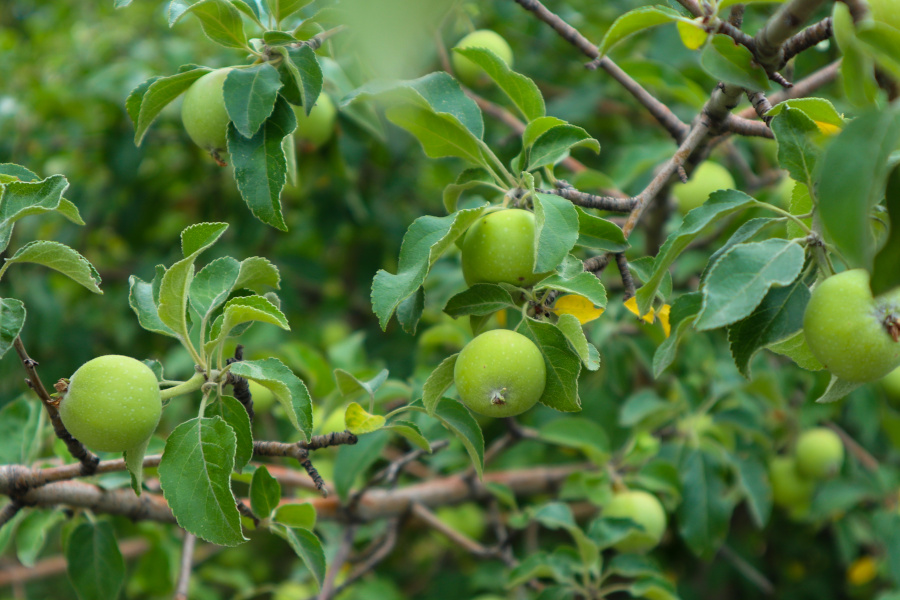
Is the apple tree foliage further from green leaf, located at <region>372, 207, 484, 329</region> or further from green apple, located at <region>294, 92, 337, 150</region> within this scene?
green apple, located at <region>294, 92, 337, 150</region>

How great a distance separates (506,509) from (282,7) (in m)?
1.69

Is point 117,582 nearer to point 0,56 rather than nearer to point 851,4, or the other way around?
point 851,4

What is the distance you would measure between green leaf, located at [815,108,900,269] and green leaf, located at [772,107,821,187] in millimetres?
272

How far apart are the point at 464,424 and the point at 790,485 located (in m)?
1.61

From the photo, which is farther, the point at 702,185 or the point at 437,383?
the point at 702,185

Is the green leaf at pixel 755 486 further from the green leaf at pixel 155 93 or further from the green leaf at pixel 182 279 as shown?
the green leaf at pixel 155 93

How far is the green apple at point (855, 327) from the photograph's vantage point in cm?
71

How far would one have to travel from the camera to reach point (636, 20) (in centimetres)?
84

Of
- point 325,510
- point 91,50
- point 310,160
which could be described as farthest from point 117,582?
point 91,50

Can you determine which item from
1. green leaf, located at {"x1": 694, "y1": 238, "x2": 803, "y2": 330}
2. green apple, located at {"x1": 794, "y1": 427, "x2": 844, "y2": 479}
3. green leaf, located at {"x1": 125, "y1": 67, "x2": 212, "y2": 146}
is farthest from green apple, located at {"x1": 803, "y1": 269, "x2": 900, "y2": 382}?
green apple, located at {"x1": 794, "y1": 427, "x2": 844, "y2": 479}

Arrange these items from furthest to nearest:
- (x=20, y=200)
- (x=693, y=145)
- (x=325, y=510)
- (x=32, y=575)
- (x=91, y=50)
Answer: (x=91, y=50)
(x=32, y=575)
(x=325, y=510)
(x=693, y=145)
(x=20, y=200)

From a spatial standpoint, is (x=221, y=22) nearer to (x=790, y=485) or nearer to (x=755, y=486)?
(x=755, y=486)

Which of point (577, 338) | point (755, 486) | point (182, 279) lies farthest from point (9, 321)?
point (755, 486)

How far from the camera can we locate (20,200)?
2.75ft
